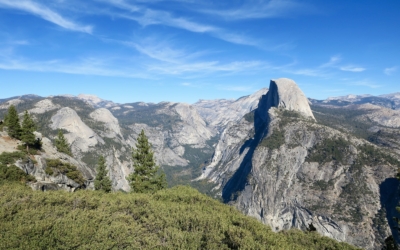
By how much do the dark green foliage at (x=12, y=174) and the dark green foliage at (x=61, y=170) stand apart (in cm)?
830

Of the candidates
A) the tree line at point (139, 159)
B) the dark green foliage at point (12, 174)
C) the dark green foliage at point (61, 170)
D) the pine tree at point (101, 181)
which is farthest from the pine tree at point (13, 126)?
the pine tree at point (101, 181)

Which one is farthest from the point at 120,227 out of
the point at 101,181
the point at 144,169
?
the point at 101,181

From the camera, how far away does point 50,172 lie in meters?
39.9

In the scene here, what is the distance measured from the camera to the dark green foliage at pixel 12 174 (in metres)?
27.8

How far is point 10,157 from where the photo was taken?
34125mm

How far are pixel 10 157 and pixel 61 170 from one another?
993 cm

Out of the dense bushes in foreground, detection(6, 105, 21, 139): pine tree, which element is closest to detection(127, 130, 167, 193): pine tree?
detection(6, 105, 21, 139): pine tree

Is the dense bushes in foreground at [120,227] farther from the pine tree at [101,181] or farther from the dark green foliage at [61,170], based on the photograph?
the pine tree at [101,181]

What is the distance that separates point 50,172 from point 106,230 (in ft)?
100

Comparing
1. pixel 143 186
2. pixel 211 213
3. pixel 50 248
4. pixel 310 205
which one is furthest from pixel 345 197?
pixel 50 248

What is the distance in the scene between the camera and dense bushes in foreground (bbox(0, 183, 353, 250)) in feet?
45.4

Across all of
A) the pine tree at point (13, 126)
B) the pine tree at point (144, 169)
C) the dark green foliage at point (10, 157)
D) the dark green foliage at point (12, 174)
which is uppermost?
the pine tree at point (13, 126)

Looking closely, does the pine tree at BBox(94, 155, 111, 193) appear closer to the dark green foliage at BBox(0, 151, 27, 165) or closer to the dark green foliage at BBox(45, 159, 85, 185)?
the dark green foliage at BBox(45, 159, 85, 185)

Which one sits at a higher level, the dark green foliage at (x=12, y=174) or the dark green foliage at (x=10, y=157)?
the dark green foliage at (x=10, y=157)
